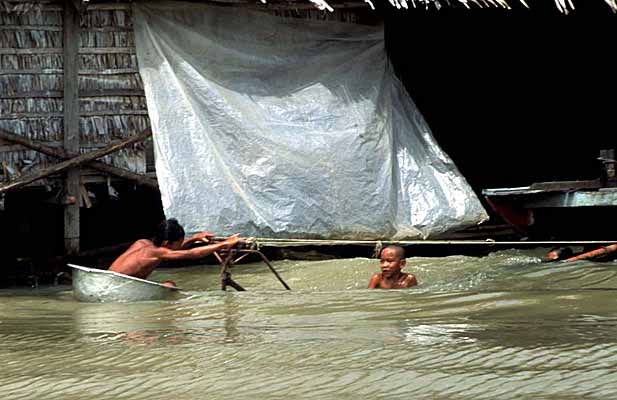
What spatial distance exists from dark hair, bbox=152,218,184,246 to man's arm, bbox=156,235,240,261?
88 millimetres

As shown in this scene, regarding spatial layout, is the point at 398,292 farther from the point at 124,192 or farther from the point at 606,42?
the point at 606,42

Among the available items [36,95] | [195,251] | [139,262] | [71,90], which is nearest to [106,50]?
[71,90]

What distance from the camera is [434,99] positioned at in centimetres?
→ 1429

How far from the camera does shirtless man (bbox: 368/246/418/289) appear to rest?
31.9 feet

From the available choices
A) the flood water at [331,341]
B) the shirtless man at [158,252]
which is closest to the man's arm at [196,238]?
the shirtless man at [158,252]

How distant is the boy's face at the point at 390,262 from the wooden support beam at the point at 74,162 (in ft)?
8.74

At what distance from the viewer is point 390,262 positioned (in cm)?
973

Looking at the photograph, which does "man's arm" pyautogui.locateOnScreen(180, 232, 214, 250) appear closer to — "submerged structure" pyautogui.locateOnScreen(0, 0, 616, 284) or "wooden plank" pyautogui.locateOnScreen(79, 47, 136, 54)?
"submerged structure" pyautogui.locateOnScreen(0, 0, 616, 284)

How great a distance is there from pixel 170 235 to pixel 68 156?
1521mm

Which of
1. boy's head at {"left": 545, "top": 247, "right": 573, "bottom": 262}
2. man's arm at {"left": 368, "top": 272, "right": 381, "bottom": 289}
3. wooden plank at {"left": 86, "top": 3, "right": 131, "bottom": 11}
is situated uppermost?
wooden plank at {"left": 86, "top": 3, "right": 131, "bottom": 11}

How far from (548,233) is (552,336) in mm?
5307

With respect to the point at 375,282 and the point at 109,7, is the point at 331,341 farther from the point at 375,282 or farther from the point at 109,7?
the point at 109,7

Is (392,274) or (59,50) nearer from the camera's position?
(392,274)

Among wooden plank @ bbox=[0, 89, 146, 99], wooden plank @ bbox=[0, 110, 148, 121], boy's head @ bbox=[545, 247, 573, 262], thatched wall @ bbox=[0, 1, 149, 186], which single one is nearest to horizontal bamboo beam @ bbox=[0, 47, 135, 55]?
thatched wall @ bbox=[0, 1, 149, 186]
